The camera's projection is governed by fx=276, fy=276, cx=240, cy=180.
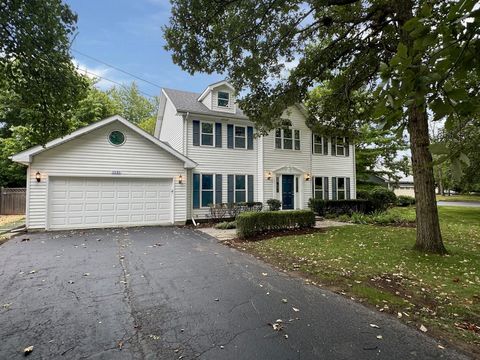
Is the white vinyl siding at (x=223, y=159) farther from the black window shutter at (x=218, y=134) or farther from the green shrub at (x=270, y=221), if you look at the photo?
the green shrub at (x=270, y=221)

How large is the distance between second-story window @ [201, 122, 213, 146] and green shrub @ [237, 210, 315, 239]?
5784 millimetres

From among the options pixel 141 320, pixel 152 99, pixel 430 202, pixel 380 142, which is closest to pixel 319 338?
pixel 141 320

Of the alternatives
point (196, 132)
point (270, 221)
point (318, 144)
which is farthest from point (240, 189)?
Result: point (318, 144)

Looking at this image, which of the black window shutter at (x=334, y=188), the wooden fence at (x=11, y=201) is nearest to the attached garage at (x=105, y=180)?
the wooden fence at (x=11, y=201)

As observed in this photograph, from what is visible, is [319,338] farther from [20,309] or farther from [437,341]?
[20,309]

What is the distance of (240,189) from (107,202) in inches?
258

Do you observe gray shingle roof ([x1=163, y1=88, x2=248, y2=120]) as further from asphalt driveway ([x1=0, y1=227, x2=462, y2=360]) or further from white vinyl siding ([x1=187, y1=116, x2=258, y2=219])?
asphalt driveway ([x1=0, y1=227, x2=462, y2=360])

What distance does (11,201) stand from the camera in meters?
17.2

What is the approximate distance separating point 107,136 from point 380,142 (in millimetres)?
19862

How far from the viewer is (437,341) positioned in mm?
3023

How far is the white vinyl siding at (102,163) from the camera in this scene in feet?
35.2

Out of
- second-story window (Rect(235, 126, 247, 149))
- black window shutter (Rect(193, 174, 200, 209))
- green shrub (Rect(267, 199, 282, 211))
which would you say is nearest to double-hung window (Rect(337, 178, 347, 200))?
green shrub (Rect(267, 199, 282, 211))

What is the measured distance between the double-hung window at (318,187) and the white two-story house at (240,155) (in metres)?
0.06

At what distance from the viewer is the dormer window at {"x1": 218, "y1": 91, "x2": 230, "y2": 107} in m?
15.3
